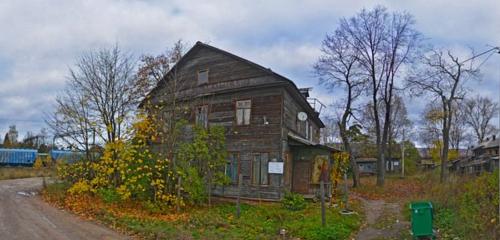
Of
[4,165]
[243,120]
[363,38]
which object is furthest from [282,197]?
[4,165]

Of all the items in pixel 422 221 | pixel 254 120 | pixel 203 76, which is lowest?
pixel 422 221

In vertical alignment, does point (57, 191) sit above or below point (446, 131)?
below

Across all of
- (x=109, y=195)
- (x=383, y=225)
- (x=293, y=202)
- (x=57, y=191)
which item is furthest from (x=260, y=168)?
(x=57, y=191)

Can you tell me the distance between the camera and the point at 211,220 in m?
14.7

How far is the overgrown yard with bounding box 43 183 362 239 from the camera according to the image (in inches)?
496

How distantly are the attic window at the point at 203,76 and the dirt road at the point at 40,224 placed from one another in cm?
1039

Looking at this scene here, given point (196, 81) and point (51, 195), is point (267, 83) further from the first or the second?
point (51, 195)

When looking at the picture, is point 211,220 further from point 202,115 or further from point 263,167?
point 202,115

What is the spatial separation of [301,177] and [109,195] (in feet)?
31.8

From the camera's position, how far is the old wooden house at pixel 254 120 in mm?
20484

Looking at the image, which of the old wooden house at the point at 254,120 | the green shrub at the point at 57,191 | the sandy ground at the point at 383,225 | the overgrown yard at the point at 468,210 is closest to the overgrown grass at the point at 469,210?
the overgrown yard at the point at 468,210

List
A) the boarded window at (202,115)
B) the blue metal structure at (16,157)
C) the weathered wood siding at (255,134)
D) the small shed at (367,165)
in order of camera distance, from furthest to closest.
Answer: the small shed at (367,165), the blue metal structure at (16,157), the boarded window at (202,115), the weathered wood siding at (255,134)

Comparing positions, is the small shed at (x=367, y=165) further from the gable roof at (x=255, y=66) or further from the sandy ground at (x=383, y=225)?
the sandy ground at (x=383, y=225)

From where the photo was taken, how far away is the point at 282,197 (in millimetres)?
19875
